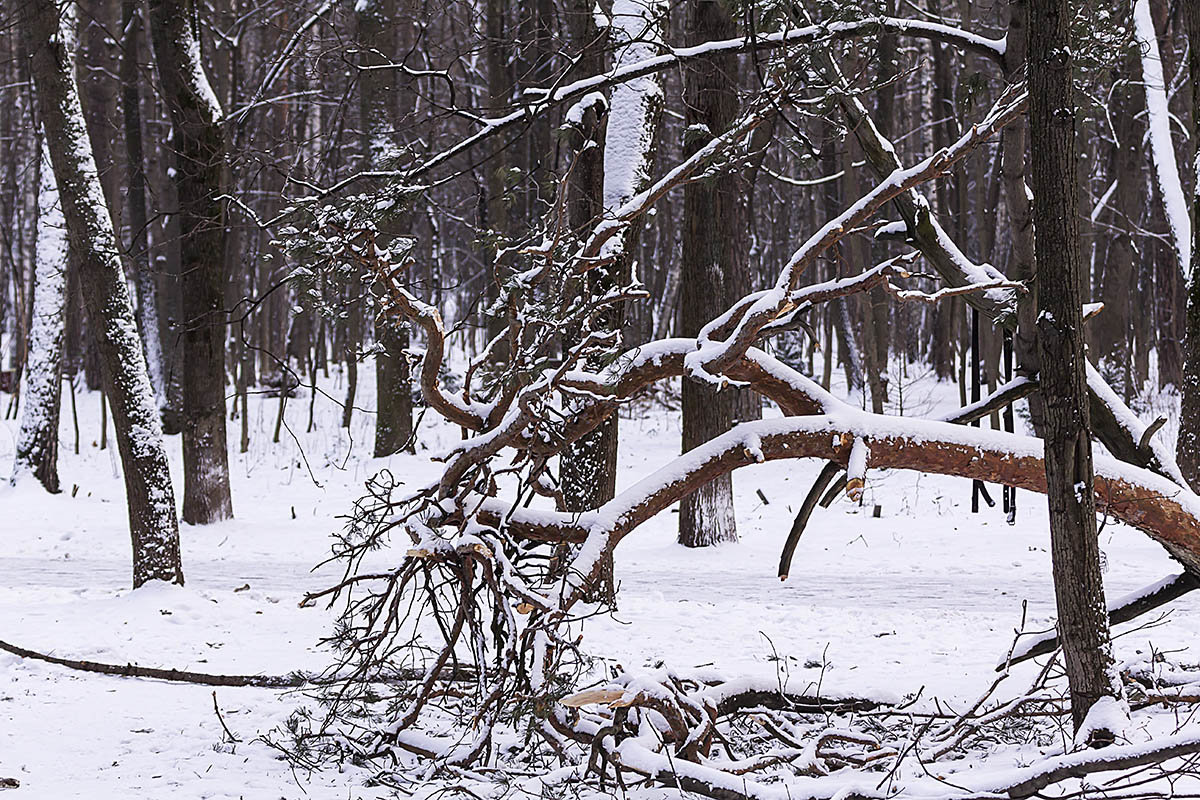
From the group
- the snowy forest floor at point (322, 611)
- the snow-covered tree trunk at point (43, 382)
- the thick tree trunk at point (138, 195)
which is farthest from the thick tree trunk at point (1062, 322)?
the snow-covered tree trunk at point (43, 382)

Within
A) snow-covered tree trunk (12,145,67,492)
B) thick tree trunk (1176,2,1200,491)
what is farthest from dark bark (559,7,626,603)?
snow-covered tree trunk (12,145,67,492)

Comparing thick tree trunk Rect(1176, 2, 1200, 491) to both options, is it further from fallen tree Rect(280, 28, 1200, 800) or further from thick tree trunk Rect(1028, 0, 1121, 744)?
thick tree trunk Rect(1028, 0, 1121, 744)

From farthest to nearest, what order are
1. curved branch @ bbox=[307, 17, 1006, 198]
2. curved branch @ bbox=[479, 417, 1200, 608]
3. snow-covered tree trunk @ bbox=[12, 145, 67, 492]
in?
snow-covered tree trunk @ bbox=[12, 145, 67, 492] → curved branch @ bbox=[307, 17, 1006, 198] → curved branch @ bbox=[479, 417, 1200, 608]

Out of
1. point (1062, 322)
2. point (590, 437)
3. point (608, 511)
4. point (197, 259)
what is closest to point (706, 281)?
point (590, 437)

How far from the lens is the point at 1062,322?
3736 mm

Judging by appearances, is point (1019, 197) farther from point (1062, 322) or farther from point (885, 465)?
point (1062, 322)

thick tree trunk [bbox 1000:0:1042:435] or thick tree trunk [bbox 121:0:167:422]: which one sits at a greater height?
thick tree trunk [bbox 121:0:167:422]

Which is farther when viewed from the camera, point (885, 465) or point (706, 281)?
point (706, 281)

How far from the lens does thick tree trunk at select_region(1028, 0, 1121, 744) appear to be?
3.71 meters

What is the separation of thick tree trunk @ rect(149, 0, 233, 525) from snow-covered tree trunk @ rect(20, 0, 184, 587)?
125 centimetres

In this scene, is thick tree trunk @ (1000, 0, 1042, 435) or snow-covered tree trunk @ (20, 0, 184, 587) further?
snow-covered tree trunk @ (20, 0, 184, 587)

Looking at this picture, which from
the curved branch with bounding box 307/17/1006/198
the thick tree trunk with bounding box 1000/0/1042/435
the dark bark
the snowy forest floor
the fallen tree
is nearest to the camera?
the fallen tree

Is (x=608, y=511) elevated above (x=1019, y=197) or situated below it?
below

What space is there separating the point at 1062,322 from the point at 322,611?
6.36m
